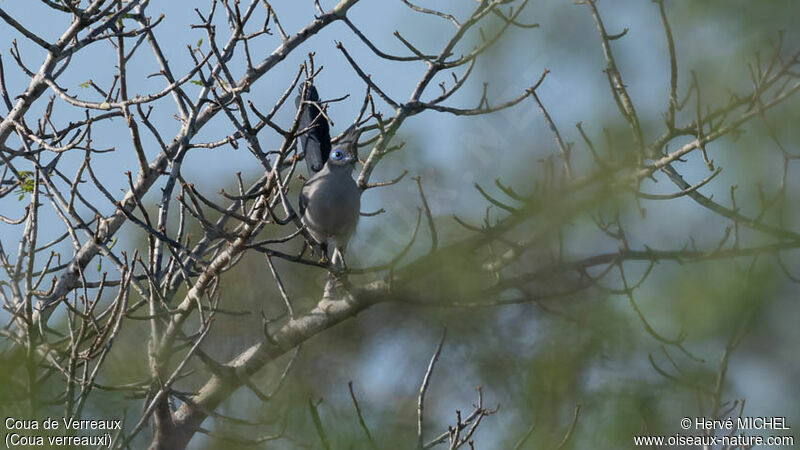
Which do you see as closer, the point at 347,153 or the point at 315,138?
the point at 315,138

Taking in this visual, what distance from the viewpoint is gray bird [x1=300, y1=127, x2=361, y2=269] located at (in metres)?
5.55

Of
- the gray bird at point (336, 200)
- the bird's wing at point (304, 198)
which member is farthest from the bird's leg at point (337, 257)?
the bird's wing at point (304, 198)

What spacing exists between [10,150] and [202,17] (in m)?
1.44

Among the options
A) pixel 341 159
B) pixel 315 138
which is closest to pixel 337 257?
pixel 341 159

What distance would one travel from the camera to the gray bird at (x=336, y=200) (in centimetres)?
555

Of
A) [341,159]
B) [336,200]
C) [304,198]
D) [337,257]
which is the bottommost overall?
[337,257]

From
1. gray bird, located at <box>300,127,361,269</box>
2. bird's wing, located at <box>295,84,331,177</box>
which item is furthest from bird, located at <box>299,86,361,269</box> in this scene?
bird's wing, located at <box>295,84,331,177</box>

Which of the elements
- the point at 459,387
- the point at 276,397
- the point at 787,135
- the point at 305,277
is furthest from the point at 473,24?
the point at 305,277

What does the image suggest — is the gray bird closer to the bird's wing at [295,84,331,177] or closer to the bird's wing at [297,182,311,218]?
the bird's wing at [297,182,311,218]

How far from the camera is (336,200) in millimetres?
5555

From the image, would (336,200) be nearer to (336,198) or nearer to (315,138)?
(336,198)

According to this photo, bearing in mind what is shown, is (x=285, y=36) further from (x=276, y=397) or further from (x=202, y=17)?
(x=276, y=397)

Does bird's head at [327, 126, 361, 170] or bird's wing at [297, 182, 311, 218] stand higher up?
bird's head at [327, 126, 361, 170]

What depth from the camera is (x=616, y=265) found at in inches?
127
